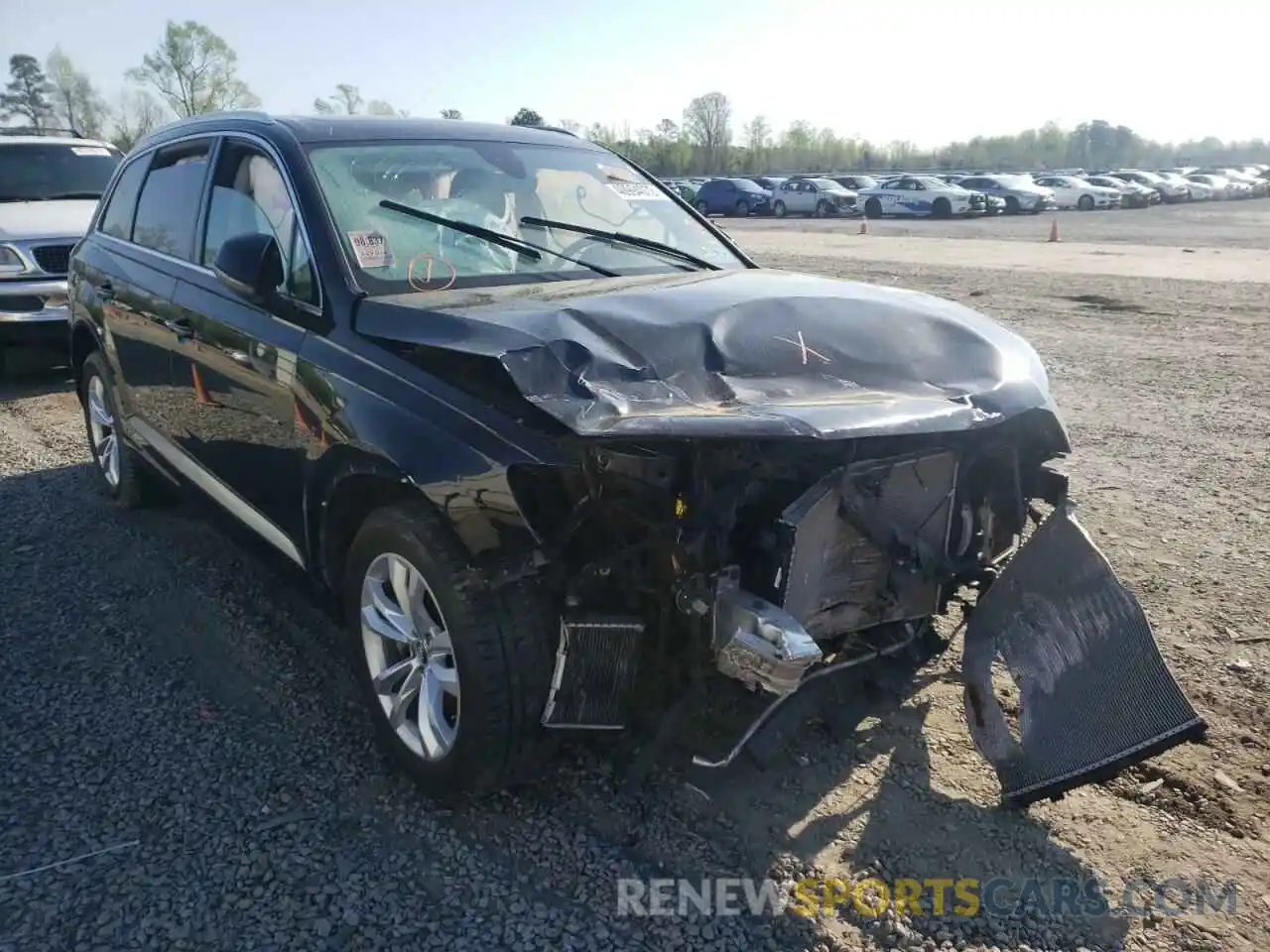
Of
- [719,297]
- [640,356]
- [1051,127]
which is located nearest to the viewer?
[640,356]

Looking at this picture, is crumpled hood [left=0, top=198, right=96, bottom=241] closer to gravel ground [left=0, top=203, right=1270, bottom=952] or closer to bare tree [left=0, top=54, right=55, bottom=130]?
gravel ground [left=0, top=203, right=1270, bottom=952]

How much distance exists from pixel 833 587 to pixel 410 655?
4.30ft

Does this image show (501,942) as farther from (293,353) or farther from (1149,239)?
(1149,239)

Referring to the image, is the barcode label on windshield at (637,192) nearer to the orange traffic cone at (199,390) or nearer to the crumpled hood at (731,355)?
the crumpled hood at (731,355)

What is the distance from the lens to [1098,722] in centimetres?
286

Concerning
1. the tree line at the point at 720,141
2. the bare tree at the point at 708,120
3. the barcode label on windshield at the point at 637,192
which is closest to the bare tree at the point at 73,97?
the tree line at the point at 720,141

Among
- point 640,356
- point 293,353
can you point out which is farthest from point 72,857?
point 640,356

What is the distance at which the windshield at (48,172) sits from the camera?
9.97 metres

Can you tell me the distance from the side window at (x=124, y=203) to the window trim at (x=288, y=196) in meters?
1.07

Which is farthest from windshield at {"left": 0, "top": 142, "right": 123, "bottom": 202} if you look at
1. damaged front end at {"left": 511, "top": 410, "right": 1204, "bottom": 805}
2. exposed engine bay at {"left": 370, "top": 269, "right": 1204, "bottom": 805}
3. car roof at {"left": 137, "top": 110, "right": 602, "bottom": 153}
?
damaged front end at {"left": 511, "top": 410, "right": 1204, "bottom": 805}

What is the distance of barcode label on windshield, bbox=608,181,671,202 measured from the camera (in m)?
4.45

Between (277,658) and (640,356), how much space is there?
80.3 inches

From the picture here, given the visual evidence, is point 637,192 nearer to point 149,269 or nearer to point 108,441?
point 149,269

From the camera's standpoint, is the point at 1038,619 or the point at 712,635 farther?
the point at 1038,619
